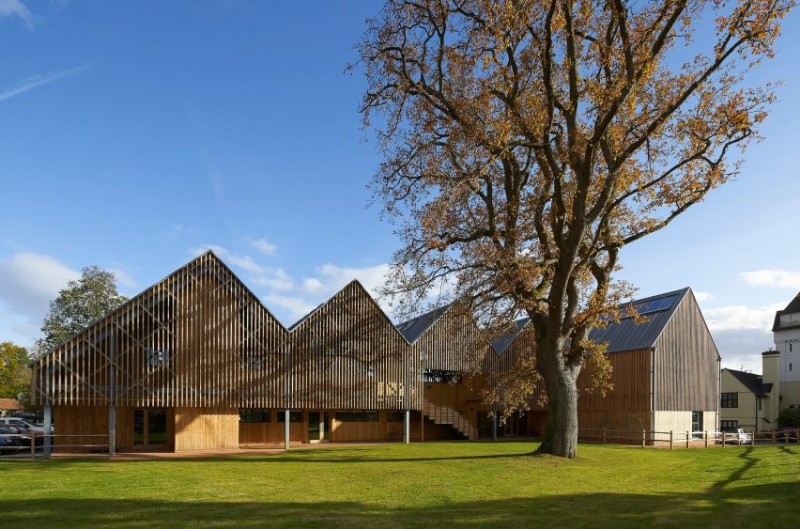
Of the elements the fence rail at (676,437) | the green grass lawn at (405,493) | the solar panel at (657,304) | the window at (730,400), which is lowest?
the window at (730,400)

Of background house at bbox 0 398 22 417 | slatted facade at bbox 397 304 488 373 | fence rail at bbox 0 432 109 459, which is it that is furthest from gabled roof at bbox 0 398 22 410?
slatted facade at bbox 397 304 488 373

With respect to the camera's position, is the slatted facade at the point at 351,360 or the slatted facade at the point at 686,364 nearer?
the slatted facade at the point at 351,360

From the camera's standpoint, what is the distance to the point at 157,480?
16.1 metres

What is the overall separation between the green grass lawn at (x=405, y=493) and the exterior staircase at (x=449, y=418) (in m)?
14.0

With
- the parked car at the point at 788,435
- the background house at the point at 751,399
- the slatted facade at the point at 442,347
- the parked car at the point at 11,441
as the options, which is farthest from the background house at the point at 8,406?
the background house at the point at 751,399

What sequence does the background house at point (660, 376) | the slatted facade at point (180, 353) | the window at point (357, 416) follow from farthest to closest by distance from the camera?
the window at point (357, 416) → the background house at point (660, 376) → the slatted facade at point (180, 353)

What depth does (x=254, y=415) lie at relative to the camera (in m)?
31.4

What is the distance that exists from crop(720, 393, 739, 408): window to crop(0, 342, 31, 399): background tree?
67021 mm

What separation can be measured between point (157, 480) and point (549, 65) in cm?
1599

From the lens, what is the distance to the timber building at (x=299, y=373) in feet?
82.0

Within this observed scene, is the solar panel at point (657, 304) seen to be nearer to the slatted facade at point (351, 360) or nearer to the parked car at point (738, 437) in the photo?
the parked car at point (738, 437)

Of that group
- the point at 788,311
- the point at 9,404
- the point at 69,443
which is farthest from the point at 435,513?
the point at 9,404

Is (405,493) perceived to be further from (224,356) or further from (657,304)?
(657,304)

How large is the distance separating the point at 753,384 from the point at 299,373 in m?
42.8
